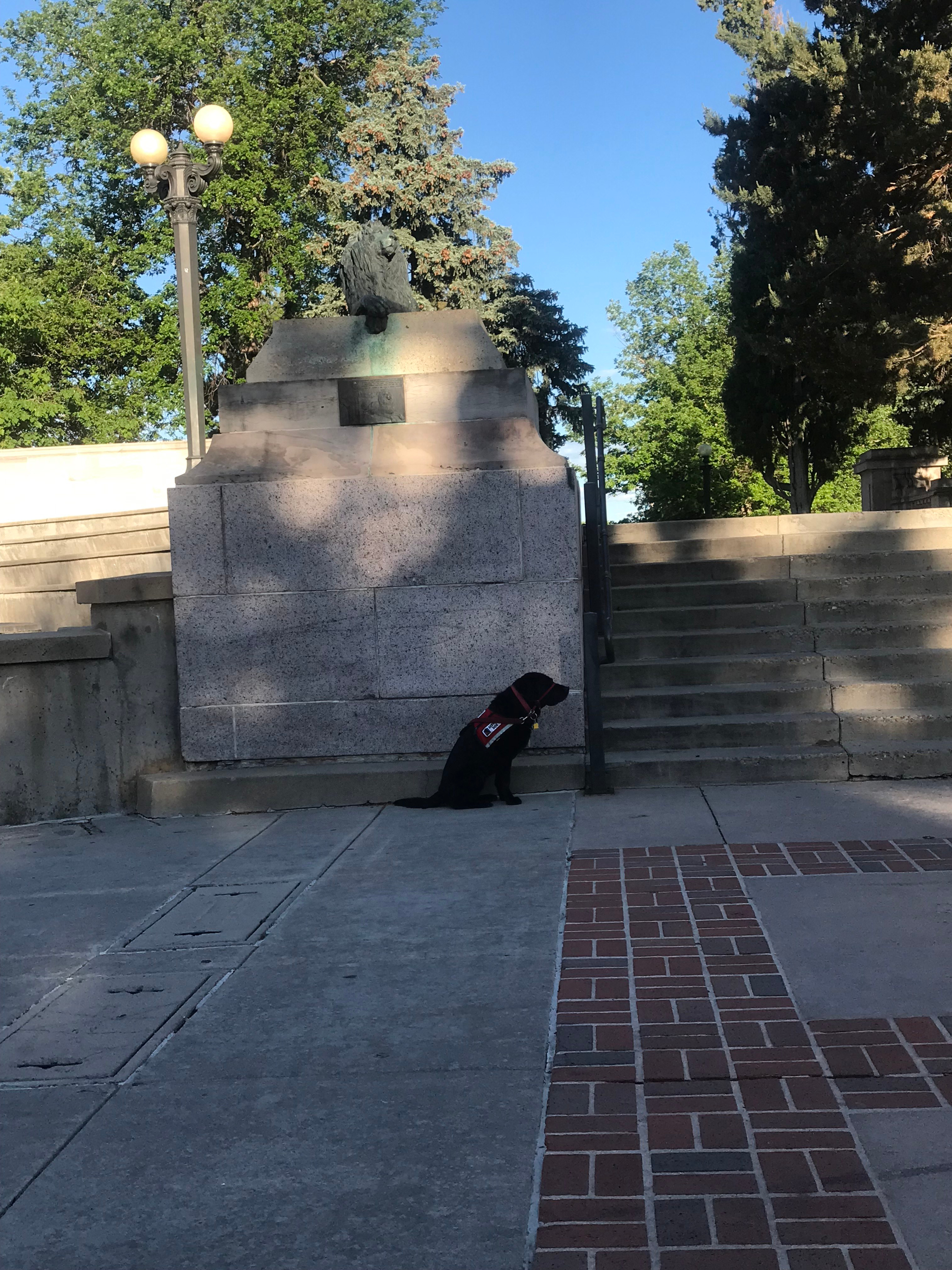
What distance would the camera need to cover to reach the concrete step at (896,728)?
7.98m

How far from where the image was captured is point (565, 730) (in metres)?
8.19

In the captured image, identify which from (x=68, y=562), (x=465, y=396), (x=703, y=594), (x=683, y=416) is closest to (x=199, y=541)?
(x=465, y=396)

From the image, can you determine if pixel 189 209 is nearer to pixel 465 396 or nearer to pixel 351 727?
pixel 465 396

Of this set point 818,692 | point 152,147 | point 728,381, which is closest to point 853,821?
point 818,692

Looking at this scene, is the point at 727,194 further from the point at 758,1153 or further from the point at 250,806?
the point at 758,1153

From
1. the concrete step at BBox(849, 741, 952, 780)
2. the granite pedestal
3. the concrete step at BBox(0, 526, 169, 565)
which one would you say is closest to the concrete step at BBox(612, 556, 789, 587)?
the granite pedestal

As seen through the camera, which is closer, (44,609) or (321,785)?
(321,785)

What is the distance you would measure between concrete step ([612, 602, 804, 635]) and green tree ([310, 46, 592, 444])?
2339 centimetres

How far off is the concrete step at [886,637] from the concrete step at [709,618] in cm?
27

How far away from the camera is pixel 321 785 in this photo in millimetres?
8047

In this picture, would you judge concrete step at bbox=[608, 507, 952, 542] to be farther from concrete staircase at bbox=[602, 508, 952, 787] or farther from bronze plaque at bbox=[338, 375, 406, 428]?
bronze plaque at bbox=[338, 375, 406, 428]

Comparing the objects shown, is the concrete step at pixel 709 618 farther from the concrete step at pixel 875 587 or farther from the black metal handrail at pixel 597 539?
the black metal handrail at pixel 597 539

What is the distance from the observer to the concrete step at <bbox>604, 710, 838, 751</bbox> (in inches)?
→ 319

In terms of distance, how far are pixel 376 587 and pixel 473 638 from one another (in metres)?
0.72
